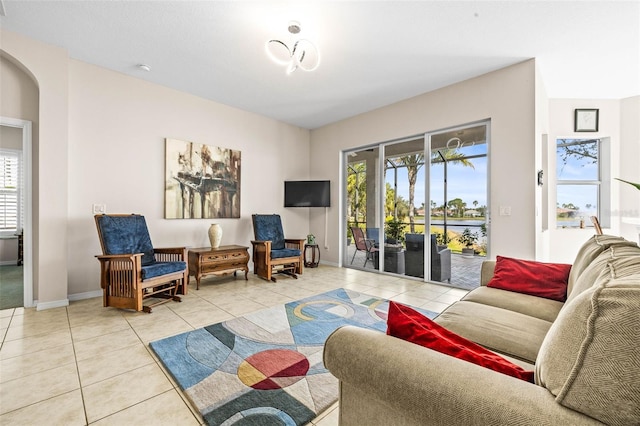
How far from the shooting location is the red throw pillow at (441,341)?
0.86 metres

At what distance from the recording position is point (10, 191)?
5488mm

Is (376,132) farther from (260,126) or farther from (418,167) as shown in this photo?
(260,126)

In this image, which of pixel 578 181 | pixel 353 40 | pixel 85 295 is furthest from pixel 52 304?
pixel 578 181

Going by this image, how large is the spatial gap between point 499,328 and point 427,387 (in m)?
1.12

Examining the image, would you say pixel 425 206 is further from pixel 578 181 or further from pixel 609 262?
pixel 609 262

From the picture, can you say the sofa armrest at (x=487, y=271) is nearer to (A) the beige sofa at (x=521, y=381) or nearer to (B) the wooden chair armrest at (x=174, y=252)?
(A) the beige sofa at (x=521, y=381)

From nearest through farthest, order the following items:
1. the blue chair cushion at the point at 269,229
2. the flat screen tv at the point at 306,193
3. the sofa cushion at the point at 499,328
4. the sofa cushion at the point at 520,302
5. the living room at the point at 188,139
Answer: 1. the sofa cushion at the point at 499,328
2. the sofa cushion at the point at 520,302
3. the living room at the point at 188,139
4. the blue chair cushion at the point at 269,229
5. the flat screen tv at the point at 306,193

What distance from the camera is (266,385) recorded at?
5.67 ft

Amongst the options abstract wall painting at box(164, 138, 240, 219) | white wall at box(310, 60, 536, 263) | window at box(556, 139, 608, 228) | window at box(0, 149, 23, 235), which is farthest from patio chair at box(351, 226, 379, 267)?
window at box(0, 149, 23, 235)

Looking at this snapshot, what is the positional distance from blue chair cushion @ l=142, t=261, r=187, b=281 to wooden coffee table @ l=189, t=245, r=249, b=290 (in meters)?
0.43

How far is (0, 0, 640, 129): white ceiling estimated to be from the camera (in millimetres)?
2518

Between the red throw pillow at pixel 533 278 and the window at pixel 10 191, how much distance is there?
8.26 m

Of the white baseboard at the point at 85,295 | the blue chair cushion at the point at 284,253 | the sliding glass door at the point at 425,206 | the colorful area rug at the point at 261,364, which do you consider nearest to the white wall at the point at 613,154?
the sliding glass door at the point at 425,206

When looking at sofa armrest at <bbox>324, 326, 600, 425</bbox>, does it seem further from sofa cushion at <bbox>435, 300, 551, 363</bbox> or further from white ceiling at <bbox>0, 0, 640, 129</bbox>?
white ceiling at <bbox>0, 0, 640, 129</bbox>
